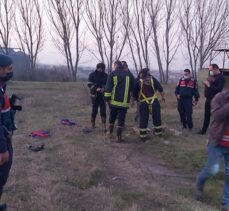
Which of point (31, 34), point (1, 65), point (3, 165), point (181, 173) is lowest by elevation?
point (181, 173)

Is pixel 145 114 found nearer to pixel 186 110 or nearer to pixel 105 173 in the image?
pixel 186 110

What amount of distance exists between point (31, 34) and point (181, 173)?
2585 cm

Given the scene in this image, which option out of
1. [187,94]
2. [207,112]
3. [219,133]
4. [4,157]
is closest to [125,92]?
[187,94]

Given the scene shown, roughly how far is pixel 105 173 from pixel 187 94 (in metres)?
4.24

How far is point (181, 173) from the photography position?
6.68 meters

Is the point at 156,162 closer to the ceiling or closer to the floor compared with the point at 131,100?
closer to the floor

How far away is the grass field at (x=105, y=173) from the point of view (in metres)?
4.80

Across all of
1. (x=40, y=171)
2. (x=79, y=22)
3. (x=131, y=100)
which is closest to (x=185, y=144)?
(x=131, y=100)

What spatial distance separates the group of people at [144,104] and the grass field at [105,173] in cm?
41

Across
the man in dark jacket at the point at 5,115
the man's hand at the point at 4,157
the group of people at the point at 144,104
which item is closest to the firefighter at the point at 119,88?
the group of people at the point at 144,104

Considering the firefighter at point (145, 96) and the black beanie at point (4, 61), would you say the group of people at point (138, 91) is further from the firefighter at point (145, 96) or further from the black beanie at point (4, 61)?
the black beanie at point (4, 61)

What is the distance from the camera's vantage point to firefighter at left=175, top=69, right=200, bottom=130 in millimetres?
9633

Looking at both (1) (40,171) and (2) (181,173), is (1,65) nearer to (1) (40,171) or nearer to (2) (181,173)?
(1) (40,171)

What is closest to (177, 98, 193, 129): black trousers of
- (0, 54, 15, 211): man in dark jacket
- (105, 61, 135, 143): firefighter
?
(105, 61, 135, 143): firefighter
